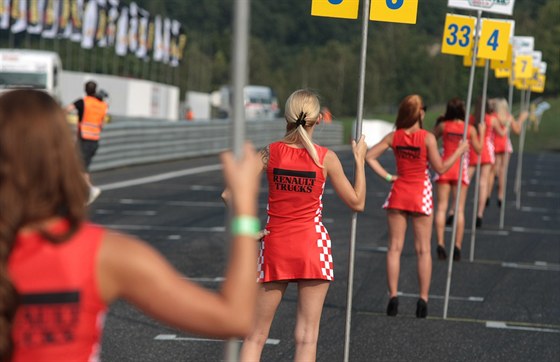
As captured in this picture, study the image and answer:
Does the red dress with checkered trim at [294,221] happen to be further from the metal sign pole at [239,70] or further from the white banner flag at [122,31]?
the white banner flag at [122,31]

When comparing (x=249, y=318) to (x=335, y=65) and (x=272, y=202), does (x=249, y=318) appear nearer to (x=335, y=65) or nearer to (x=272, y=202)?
(x=272, y=202)

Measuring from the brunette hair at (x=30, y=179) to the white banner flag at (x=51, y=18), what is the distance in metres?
55.8

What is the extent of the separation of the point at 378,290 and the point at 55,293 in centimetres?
854

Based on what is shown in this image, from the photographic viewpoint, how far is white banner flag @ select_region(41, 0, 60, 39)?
188 feet

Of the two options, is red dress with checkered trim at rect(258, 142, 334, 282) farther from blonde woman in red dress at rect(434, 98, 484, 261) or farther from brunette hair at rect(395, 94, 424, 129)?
blonde woman in red dress at rect(434, 98, 484, 261)

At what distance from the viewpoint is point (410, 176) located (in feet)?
32.3

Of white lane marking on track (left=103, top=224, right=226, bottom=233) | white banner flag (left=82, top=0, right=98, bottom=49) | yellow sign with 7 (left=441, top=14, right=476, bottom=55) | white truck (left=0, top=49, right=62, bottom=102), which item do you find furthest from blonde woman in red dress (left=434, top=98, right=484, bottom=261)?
white banner flag (left=82, top=0, right=98, bottom=49)

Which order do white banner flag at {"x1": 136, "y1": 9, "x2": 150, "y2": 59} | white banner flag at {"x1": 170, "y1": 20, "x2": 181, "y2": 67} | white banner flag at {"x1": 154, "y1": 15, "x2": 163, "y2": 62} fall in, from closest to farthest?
white banner flag at {"x1": 136, "y1": 9, "x2": 150, "y2": 59}
white banner flag at {"x1": 154, "y1": 15, "x2": 163, "y2": 62}
white banner flag at {"x1": 170, "y1": 20, "x2": 181, "y2": 67}

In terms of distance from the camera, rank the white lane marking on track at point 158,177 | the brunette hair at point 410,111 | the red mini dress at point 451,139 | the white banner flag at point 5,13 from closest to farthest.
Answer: the brunette hair at point 410,111 < the red mini dress at point 451,139 < the white lane marking on track at point 158,177 < the white banner flag at point 5,13

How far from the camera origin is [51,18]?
57.4 m

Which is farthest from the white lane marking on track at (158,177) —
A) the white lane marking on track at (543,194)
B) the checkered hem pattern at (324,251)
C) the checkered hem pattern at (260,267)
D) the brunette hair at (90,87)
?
the checkered hem pattern at (324,251)

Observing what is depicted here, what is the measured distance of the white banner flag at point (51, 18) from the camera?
57188 millimetres

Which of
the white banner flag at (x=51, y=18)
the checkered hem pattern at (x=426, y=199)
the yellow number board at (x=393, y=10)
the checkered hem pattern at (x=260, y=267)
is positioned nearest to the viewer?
the checkered hem pattern at (x=260, y=267)

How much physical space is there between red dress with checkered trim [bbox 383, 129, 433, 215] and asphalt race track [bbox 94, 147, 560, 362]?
36.0 inches
